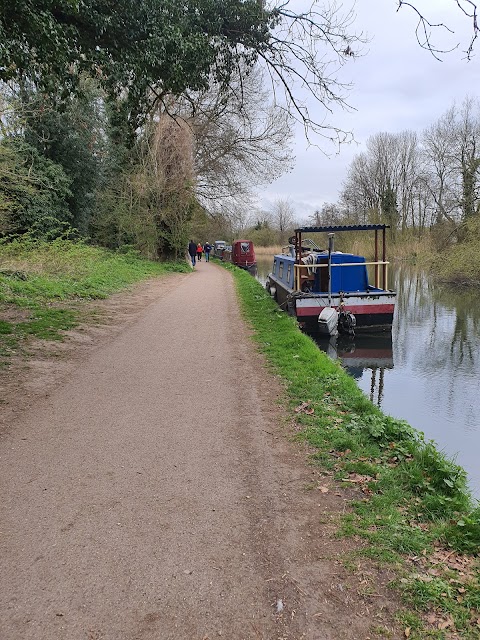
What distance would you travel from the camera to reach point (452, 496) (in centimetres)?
367

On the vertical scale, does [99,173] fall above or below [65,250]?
above

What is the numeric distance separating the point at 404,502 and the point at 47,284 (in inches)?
432

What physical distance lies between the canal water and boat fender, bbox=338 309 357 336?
26 cm

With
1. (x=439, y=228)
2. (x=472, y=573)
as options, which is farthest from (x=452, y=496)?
(x=439, y=228)

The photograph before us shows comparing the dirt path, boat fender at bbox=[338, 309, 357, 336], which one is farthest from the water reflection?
the dirt path

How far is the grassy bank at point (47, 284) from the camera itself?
8.24m

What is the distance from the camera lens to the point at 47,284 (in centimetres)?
1230

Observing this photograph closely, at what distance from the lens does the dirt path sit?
2.33 m

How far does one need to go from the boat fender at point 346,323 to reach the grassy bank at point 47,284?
6446 mm

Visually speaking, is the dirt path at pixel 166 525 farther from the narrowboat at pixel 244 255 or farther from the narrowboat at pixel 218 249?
the narrowboat at pixel 218 249

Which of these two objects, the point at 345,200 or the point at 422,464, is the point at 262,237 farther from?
the point at 422,464

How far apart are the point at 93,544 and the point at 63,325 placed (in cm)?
661

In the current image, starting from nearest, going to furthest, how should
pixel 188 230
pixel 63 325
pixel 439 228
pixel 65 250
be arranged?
pixel 63 325 < pixel 65 250 < pixel 188 230 < pixel 439 228

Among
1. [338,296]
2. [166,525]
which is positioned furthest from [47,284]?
[166,525]
